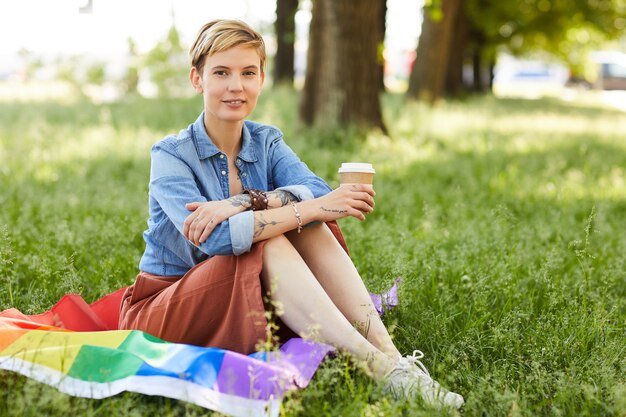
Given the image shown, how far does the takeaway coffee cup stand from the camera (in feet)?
9.77

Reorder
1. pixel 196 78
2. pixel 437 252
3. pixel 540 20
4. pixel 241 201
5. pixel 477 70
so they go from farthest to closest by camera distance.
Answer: pixel 477 70 < pixel 540 20 < pixel 437 252 < pixel 196 78 < pixel 241 201

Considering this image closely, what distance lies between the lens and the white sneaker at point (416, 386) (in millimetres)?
2641

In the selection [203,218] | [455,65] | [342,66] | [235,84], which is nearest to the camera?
[203,218]

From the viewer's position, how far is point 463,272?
4.07 meters

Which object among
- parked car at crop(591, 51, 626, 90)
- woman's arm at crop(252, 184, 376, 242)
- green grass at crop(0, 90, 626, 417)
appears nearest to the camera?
green grass at crop(0, 90, 626, 417)

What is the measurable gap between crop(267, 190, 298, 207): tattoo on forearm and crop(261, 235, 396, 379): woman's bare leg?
1.01 feet

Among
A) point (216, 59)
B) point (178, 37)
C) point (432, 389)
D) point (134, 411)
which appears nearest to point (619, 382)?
point (432, 389)

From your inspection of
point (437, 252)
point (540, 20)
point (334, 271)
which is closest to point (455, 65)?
point (540, 20)

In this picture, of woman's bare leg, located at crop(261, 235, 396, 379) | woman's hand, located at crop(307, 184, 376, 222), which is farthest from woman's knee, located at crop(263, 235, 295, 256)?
woman's hand, located at crop(307, 184, 376, 222)

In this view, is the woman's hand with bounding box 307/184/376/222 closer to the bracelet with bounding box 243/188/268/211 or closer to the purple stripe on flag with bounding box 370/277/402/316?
the bracelet with bounding box 243/188/268/211

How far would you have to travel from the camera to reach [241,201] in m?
2.99

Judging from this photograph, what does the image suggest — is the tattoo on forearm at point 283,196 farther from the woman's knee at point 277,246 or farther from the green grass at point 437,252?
the green grass at point 437,252

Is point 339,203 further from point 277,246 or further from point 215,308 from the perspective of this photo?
point 215,308

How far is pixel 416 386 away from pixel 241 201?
990 millimetres
